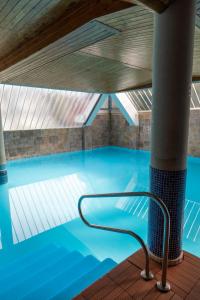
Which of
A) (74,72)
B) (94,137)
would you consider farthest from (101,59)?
(94,137)

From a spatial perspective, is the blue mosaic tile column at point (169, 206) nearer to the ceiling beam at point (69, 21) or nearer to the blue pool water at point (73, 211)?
the blue pool water at point (73, 211)

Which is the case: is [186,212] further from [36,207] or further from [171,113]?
[36,207]

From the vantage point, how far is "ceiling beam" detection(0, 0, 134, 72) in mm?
2652

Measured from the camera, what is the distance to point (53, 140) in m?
12.2

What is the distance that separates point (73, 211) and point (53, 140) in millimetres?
7882

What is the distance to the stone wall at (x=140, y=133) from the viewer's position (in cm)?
1085

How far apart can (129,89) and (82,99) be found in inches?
156

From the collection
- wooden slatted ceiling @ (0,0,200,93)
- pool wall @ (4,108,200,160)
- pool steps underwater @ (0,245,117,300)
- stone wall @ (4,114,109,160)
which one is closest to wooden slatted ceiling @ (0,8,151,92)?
wooden slatted ceiling @ (0,0,200,93)

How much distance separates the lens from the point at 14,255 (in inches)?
131

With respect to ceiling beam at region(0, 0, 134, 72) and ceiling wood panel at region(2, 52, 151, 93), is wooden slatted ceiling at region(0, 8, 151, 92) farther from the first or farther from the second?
ceiling beam at region(0, 0, 134, 72)

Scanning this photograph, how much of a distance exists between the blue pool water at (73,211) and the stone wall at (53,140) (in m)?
2.01

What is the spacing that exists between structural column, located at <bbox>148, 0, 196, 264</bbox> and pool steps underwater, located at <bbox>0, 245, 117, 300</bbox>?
3.30 ft

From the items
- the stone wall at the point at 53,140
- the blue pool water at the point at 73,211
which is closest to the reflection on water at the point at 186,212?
the blue pool water at the point at 73,211

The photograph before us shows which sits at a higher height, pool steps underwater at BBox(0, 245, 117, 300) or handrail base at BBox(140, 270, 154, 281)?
handrail base at BBox(140, 270, 154, 281)
